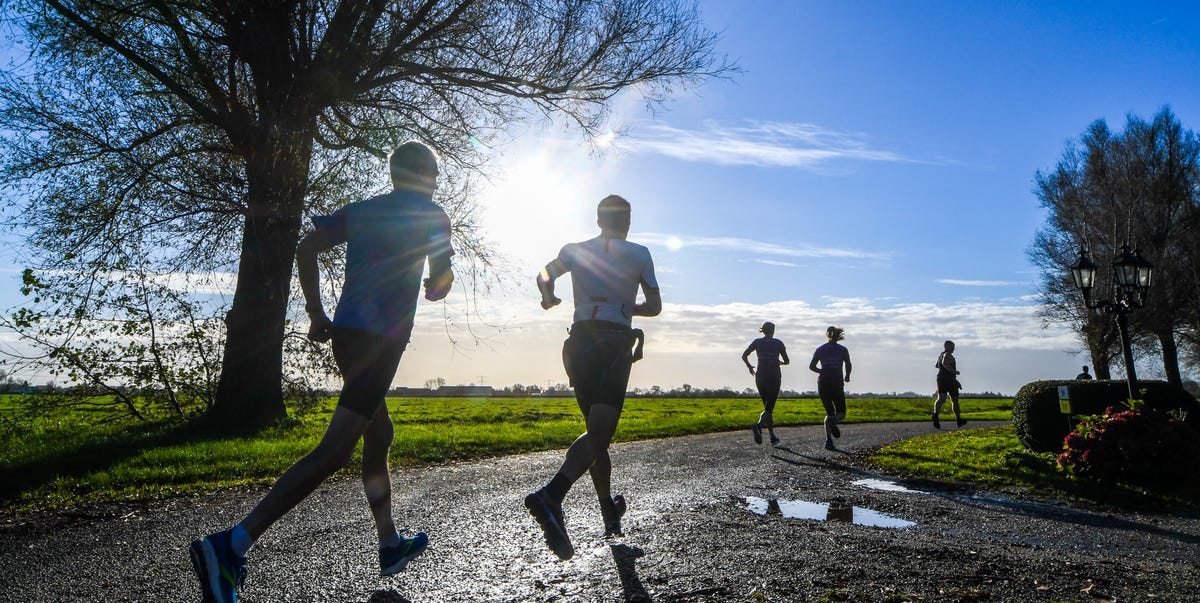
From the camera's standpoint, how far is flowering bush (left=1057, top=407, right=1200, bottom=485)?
9766 mm

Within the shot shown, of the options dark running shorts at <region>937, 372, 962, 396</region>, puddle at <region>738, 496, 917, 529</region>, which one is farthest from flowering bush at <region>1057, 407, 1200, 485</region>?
dark running shorts at <region>937, 372, 962, 396</region>

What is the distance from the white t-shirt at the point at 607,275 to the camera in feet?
15.6

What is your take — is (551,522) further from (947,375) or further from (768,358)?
(947,375)

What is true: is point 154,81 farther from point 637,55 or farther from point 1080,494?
point 1080,494

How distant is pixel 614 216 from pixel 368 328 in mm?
1816

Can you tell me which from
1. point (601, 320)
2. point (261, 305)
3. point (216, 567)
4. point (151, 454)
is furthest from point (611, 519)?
point (261, 305)

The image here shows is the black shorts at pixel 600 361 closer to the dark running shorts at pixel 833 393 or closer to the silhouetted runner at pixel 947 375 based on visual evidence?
the dark running shorts at pixel 833 393

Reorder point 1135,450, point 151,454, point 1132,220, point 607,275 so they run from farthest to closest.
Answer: point 1132,220 < point 1135,450 < point 151,454 < point 607,275

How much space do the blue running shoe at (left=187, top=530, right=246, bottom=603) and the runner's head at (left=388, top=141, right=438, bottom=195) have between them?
1870mm

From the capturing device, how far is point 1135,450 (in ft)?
32.4

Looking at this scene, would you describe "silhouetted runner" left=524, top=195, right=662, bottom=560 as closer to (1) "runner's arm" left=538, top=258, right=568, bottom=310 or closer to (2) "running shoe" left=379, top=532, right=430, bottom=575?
(1) "runner's arm" left=538, top=258, right=568, bottom=310

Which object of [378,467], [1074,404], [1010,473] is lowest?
[1010,473]

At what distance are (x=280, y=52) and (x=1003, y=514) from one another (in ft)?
38.3

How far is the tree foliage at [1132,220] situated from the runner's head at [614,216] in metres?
34.5
